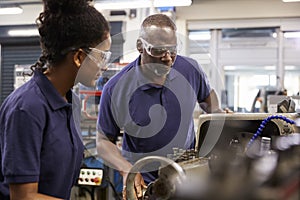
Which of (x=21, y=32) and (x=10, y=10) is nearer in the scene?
(x=10, y=10)

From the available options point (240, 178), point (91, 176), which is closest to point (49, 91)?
point (240, 178)

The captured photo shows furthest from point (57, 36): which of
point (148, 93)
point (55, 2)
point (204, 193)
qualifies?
point (204, 193)

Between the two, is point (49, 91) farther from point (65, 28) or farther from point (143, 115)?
point (143, 115)

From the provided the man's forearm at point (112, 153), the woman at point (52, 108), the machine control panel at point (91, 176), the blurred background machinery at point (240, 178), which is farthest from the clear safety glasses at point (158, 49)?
the machine control panel at point (91, 176)

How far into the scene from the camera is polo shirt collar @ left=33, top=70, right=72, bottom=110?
3.43 feet

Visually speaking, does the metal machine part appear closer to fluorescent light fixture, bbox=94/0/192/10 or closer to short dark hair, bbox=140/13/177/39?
short dark hair, bbox=140/13/177/39

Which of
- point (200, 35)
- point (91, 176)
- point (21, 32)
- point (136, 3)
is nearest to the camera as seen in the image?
point (91, 176)

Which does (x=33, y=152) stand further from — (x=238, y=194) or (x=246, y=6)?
(x=246, y=6)

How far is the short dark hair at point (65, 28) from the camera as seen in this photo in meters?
1.06

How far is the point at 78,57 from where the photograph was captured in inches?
42.6

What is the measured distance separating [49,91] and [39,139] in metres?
0.16

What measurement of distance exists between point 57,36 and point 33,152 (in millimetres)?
340

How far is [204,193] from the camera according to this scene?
396 millimetres

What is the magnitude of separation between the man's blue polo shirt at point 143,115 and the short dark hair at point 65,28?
1.67 ft
